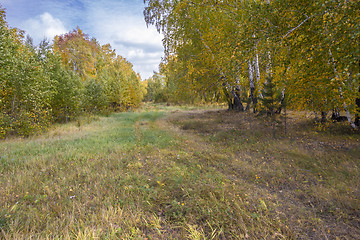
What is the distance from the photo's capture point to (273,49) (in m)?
5.41

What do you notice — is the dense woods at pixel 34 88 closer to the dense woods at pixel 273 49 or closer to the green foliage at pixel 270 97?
→ the dense woods at pixel 273 49

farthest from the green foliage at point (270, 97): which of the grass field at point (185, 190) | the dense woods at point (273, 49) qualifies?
the grass field at point (185, 190)

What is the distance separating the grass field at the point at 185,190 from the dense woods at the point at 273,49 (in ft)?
7.44

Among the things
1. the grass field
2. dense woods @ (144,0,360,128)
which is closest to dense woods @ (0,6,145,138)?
the grass field

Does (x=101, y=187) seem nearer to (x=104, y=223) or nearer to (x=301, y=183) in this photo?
(x=104, y=223)

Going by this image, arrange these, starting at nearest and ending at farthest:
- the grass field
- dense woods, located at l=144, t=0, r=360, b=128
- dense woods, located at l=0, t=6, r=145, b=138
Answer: the grass field
dense woods, located at l=144, t=0, r=360, b=128
dense woods, located at l=0, t=6, r=145, b=138

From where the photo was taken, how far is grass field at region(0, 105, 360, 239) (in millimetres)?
2934

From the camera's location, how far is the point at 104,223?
3.01m

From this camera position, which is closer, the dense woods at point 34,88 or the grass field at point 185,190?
the grass field at point 185,190

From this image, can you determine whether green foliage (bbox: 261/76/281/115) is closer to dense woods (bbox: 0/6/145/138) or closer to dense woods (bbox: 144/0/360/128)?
dense woods (bbox: 144/0/360/128)

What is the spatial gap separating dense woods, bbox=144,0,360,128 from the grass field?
2269 mm

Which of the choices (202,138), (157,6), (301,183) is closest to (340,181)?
(301,183)

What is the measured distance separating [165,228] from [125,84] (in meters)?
28.8

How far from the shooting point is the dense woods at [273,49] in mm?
4098
